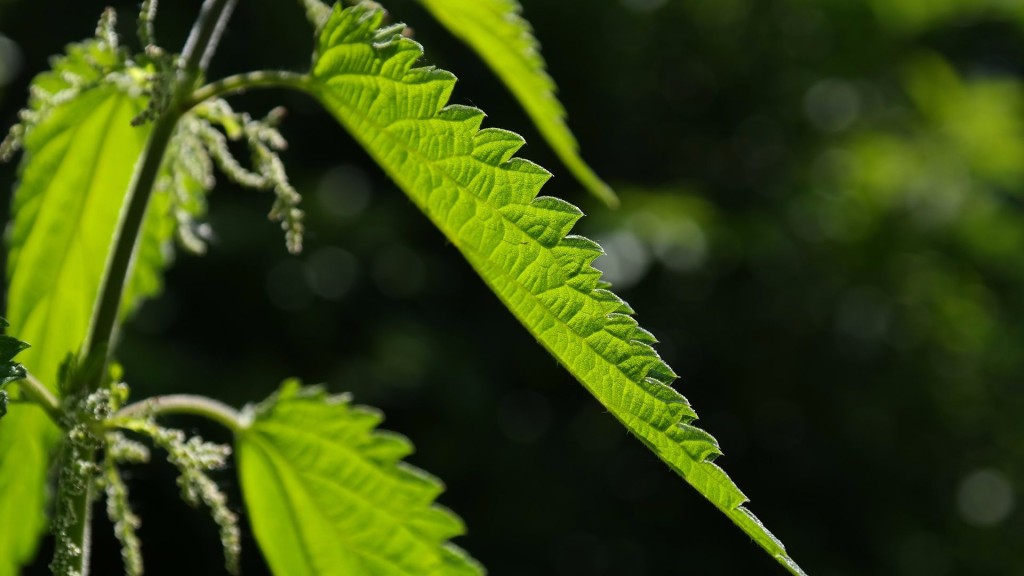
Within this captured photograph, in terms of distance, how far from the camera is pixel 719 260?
5633 mm

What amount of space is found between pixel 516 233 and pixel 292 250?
21 centimetres

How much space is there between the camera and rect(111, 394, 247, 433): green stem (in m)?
0.91

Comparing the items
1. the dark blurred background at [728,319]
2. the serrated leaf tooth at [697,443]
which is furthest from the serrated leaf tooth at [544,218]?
the dark blurred background at [728,319]

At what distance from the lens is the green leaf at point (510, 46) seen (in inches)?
42.1

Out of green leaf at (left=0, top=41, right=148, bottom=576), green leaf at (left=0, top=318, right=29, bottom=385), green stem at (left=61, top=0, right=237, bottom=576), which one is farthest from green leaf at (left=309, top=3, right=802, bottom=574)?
green leaf at (left=0, top=41, right=148, bottom=576)

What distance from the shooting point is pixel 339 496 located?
1058 mm

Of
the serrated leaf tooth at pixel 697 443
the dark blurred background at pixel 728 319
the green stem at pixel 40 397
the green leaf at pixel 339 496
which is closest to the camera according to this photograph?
the serrated leaf tooth at pixel 697 443

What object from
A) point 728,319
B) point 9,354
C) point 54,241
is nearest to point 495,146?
point 9,354

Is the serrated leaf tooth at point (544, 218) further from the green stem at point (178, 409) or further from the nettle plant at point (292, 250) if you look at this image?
the green stem at point (178, 409)

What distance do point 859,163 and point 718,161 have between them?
3.26 ft

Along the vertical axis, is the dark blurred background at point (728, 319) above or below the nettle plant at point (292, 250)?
below

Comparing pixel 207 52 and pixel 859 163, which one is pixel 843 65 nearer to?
pixel 859 163

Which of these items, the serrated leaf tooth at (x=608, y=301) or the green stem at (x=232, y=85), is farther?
the green stem at (x=232, y=85)

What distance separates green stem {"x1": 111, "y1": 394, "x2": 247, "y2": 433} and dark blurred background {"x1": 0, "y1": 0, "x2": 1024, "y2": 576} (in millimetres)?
3989
